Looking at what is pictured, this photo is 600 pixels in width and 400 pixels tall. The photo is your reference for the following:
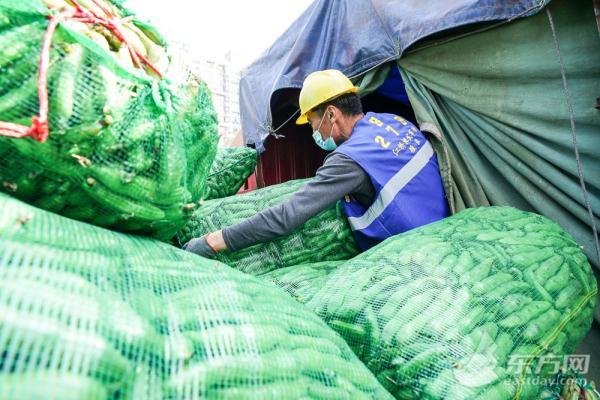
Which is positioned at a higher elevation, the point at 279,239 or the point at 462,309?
the point at 462,309

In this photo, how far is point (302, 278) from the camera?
164 centimetres

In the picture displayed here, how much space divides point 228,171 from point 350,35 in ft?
4.08

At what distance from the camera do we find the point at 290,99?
3.55 metres

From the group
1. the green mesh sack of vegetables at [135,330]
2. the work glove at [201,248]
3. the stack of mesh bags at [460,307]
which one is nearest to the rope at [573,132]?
the stack of mesh bags at [460,307]

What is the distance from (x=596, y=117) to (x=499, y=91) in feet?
1.66

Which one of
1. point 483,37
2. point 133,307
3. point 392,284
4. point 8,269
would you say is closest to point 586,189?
point 483,37

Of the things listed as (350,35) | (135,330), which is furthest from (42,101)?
(350,35)

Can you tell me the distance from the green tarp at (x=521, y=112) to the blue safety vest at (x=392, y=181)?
165 millimetres

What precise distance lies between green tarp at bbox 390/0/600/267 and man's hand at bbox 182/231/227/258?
1269 millimetres

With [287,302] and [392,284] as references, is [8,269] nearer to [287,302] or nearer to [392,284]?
[287,302]

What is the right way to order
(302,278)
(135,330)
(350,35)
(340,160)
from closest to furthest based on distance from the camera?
(135,330), (302,278), (340,160), (350,35)

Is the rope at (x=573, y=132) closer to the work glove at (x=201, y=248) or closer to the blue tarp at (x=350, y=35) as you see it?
the blue tarp at (x=350, y=35)

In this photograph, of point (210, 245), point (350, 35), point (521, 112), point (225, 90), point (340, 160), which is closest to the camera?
point (210, 245)

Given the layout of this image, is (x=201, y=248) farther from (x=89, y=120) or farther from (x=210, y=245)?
(x=89, y=120)
